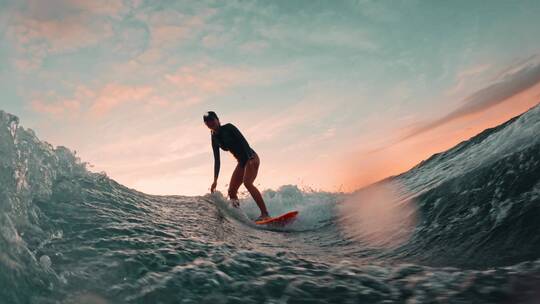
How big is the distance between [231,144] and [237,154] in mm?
285

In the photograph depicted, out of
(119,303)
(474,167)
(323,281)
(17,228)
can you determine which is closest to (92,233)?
(17,228)

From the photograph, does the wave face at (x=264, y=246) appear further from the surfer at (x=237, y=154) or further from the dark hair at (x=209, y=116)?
the dark hair at (x=209, y=116)

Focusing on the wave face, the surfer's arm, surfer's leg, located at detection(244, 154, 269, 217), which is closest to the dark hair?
the surfer's arm

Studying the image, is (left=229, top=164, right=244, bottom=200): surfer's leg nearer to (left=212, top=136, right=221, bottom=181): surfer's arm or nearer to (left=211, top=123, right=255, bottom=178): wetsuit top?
(left=211, top=123, right=255, bottom=178): wetsuit top

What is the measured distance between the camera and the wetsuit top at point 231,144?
31.7ft

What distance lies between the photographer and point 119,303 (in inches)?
146

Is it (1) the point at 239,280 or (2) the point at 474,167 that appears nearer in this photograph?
(1) the point at 239,280

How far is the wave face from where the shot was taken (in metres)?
3.68

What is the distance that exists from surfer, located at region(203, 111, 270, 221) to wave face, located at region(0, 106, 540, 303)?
4.96ft

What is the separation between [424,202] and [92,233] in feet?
17.5

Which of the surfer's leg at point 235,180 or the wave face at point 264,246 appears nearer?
the wave face at point 264,246

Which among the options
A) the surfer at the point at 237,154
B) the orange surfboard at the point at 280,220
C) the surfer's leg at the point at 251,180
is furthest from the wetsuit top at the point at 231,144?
the orange surfboard at the point at 280,220

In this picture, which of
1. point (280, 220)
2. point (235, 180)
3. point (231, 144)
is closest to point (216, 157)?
point (231, 144)

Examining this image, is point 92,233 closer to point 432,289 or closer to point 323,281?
point 323,281
